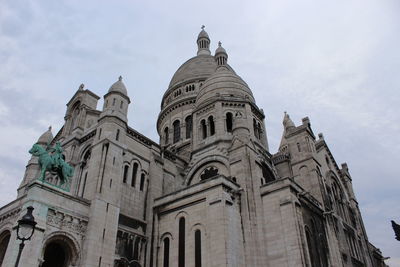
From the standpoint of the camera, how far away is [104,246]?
22.0 m

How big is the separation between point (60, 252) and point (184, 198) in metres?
9.10

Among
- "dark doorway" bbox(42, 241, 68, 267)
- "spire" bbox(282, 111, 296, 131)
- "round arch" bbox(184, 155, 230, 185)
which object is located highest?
"spire" bbox(282, 111, 296, 131)

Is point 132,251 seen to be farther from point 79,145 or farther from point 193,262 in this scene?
point 79,145

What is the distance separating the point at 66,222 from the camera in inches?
839

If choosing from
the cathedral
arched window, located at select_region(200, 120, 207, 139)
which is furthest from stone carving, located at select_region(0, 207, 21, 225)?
arched window, located at select_region(200, 120, 207, 139)

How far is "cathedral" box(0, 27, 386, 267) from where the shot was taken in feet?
70.7

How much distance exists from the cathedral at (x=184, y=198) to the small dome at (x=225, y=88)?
0.16 metres

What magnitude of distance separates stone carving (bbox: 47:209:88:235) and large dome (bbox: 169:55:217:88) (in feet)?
104

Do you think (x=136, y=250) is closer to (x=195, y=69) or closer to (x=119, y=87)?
(x=119, y=87)

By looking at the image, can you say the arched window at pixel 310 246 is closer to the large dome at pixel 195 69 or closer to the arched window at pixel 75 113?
A: the arched window at pixel 75 113

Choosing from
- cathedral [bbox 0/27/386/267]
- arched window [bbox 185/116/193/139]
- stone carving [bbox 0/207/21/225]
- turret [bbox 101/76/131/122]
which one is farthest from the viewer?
arched window [bbox 185/116/193/139]

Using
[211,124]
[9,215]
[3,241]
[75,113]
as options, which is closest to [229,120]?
[211,124]

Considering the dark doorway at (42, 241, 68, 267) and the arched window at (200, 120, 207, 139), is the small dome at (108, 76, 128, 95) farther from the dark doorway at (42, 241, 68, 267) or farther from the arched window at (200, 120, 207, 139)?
the dark doorway at (42, 241, 68, 267)

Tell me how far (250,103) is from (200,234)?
16.3 meters
